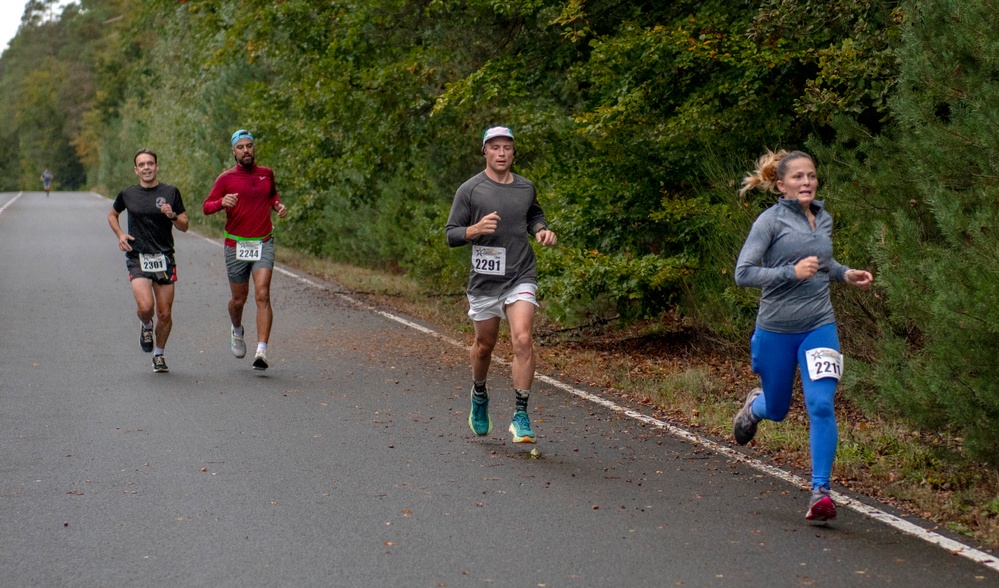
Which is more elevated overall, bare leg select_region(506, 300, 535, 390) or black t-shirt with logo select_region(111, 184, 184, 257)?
black t-shirt with logo select_region(111, 184, 184, 257)

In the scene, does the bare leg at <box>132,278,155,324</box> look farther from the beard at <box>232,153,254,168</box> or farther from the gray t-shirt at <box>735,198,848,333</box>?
the gray t-shirt at <box>735,198,848,333</box>

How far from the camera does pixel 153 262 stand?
11125 mm

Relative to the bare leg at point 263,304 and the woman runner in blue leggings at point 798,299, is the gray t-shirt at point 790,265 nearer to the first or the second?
the woman runner in blue leggings at point 798,299

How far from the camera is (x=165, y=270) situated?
36.7 ft

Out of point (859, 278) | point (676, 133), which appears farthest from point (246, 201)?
point (859, 278)

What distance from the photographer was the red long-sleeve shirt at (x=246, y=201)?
1122cm

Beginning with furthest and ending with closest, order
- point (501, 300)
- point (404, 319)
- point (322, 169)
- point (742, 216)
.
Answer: point (322, 169)
point (404, 319)
point (742, 216)
point (501, 300)

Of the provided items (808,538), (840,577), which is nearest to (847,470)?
(808,538)

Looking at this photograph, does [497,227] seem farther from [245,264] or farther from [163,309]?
[163,309]

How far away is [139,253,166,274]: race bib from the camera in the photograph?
11.1 metres

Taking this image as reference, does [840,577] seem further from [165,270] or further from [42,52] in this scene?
[42,52]

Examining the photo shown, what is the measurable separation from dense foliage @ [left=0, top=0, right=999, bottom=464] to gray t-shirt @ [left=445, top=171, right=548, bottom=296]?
2.17m

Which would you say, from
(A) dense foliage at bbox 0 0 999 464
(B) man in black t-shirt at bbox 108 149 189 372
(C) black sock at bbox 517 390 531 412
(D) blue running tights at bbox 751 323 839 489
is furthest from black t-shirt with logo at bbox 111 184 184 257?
(D) blue running tights at bbox 751 323 839 489

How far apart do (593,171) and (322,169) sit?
5.59 meters
